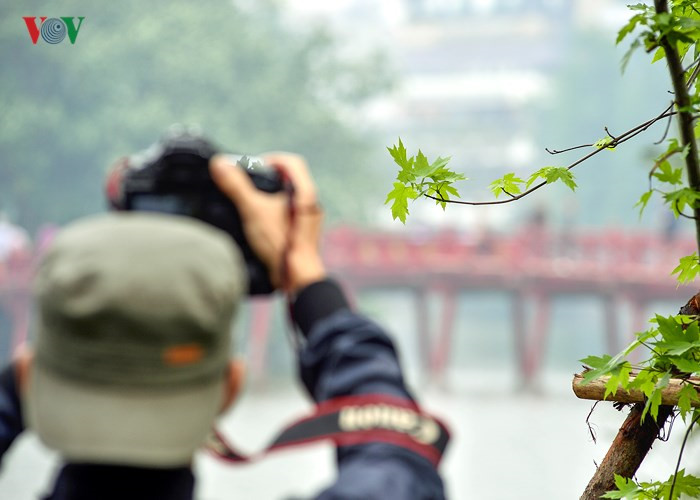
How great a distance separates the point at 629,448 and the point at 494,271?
1570 cm

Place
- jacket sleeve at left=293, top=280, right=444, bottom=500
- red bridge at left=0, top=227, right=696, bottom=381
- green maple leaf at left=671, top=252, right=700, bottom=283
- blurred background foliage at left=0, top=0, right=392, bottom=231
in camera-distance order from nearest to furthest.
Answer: jacket sleeve at left=293, top=280, right=444, bottom=500 → green maple leaf at left=671, top=252, right=700, bottom=283 → red bridge at left=0, top=227, right=696, bottom=381 → blurred background foliage at left=0, top=0, right=392, bottom=231

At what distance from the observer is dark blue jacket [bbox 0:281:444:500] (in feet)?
2.70

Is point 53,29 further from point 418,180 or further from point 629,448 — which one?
point 629,448

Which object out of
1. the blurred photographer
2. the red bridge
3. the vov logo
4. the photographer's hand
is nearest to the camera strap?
the blurred photographer

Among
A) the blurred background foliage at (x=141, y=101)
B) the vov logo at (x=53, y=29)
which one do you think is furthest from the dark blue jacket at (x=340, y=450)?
the blurred background foliage at (x=141, y=101)

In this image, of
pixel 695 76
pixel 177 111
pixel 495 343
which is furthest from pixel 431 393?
pixel 695 76

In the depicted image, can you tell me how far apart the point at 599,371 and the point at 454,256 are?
15.9 m

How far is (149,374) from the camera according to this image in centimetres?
87

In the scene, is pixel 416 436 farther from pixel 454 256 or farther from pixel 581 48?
pixel 581 48

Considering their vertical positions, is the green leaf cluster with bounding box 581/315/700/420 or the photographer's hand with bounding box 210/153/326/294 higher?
the photographer's hand with bounding box 210/153/326/294

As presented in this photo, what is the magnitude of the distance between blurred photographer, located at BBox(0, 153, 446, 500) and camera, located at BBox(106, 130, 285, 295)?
26 centimetres

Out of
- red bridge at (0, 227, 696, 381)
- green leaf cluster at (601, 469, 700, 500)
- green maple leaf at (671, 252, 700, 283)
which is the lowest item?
green leaf cluster at (601, 469, 700, 500)

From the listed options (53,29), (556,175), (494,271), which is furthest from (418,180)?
(494,271)

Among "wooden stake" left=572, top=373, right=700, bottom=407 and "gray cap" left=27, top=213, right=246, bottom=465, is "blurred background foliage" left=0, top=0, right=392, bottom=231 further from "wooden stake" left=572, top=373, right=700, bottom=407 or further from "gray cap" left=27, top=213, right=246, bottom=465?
"gray cap" left=27, top=213, right=246, bottom=465
